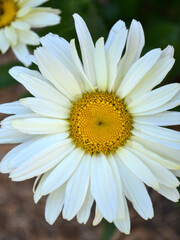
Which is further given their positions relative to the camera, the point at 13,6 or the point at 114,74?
the point at 13,6

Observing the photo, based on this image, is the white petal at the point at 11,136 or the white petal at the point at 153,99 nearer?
the white petal at the point at 153,99

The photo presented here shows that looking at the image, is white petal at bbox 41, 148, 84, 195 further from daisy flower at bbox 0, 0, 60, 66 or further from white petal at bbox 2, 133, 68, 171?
daisy flower at bbox 0, 0, 60, 66

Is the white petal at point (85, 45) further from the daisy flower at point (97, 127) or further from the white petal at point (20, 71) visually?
the white petal at point (20, 71)

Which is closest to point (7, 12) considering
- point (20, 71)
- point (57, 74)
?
point (20, 71)

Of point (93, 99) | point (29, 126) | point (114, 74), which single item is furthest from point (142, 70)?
point (29, 126)

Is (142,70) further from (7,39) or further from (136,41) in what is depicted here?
(7,39)

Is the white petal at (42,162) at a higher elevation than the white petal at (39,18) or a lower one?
lower

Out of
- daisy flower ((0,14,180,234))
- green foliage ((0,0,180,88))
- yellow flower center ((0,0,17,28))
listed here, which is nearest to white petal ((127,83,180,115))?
daisy flower ((0,14,180,234))

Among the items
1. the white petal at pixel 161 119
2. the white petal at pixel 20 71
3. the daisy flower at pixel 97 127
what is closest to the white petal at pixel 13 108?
the daisy flower at pixel 97 127
